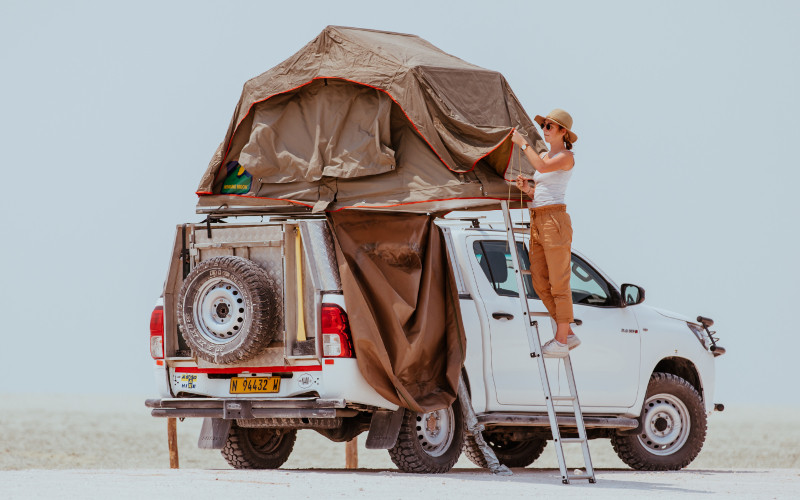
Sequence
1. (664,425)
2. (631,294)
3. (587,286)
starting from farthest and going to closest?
(664,425), (631,294), (587,286)

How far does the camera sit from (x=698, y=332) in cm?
1413

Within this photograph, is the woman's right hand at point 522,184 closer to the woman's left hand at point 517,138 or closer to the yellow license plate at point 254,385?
the woman's left hand at point 517,138

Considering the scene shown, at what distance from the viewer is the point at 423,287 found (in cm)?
1162

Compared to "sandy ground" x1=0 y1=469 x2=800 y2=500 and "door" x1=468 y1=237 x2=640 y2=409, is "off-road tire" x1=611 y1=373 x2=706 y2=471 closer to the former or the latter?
"door" x1=468 y1=237 x2=640 y2=409

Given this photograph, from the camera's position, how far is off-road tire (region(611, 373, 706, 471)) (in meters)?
13.7

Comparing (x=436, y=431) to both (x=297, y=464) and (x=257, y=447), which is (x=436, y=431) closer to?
(x=257, y=447)

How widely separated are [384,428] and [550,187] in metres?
2.26

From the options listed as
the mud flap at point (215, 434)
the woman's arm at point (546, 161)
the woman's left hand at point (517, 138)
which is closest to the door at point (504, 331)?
the woman's arm at point (546, 161)

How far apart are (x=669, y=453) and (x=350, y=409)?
4.12 metres

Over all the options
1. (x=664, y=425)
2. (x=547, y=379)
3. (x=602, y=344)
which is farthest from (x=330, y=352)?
(x=664, y=425)

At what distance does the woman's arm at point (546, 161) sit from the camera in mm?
10914

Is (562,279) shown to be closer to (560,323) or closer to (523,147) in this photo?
(560,323)

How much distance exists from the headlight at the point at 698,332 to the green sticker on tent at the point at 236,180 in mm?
4811

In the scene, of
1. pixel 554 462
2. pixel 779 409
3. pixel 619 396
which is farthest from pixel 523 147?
pixel 779 409
